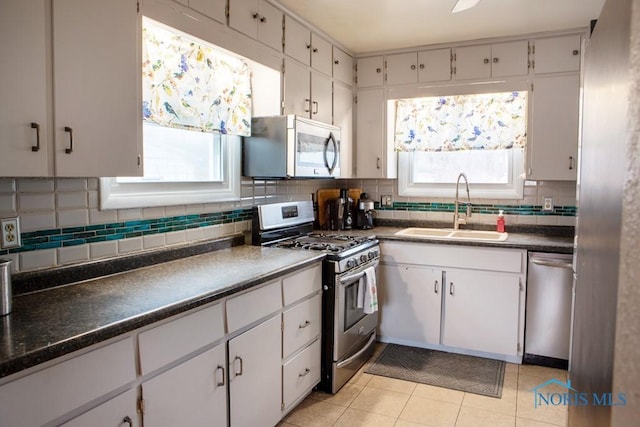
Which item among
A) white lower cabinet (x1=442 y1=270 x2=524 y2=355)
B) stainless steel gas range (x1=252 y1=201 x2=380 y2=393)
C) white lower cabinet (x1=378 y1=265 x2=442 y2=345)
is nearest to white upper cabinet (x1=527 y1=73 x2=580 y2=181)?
white lower cabinet (x1=442 y1=270 x2=524 y2=355)

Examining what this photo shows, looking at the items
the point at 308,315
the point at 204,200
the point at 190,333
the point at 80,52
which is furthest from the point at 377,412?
the point at 80,52

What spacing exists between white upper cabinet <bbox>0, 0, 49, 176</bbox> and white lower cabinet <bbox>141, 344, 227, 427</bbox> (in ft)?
2.68

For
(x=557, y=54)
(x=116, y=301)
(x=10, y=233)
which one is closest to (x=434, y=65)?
(x=557, y=54)

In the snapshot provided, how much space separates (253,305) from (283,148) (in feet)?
3.60

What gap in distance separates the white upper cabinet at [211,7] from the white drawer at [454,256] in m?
2.03

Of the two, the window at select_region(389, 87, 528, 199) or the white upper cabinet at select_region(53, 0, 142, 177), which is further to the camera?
the window at select_region(389, 87, 528, 199)

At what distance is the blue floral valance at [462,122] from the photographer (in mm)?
3713

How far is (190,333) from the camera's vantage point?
5.74ft

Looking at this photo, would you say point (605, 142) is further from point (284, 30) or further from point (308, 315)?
point (284, 30)

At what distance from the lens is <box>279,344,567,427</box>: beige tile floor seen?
254 cm

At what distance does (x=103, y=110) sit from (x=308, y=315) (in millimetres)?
1533

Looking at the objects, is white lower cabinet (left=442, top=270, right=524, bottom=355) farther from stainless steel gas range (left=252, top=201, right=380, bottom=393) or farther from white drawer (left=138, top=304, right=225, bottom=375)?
white drawer (left=138, top=304, right=225, bottom=375)

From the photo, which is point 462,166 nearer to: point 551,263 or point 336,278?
point 551,263

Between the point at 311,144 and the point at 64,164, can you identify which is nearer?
the point at 64,164
